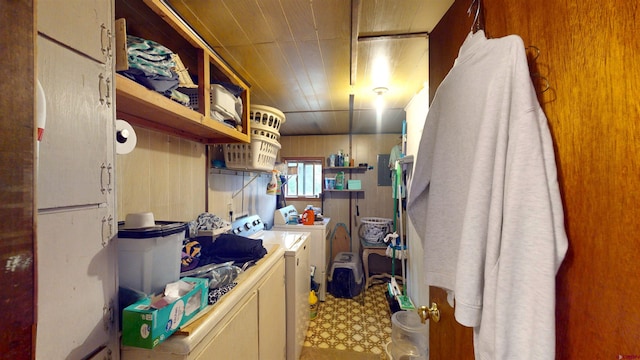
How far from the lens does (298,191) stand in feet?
12.5

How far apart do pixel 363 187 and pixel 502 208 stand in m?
3.10

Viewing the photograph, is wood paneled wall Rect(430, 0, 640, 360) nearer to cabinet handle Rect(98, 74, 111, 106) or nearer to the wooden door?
the wooden door

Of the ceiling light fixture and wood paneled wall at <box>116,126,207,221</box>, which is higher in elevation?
the ceiling light fixture

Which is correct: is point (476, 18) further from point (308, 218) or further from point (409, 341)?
point (308, 218)

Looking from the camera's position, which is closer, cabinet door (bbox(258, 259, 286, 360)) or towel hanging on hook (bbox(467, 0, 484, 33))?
towel hanging on hook (bbox(467, 0, 484, 33))

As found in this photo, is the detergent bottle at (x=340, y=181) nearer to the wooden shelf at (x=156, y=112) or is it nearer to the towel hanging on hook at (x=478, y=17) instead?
A: the wooden shelf at (x=156, y=112)

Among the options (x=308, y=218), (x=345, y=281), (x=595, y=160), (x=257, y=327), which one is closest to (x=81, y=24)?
(x=595, y=160)

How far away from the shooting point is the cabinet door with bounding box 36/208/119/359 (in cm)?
46

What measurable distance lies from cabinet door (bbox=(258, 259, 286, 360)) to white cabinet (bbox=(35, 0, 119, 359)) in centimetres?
67

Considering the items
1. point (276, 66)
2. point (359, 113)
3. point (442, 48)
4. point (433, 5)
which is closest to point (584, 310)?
point (442, 48)

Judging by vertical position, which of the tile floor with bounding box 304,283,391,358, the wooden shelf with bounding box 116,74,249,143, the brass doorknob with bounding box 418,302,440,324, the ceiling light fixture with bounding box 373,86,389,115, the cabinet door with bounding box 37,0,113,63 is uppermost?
the ceiling light fixture with bounding box 373,86,389,115

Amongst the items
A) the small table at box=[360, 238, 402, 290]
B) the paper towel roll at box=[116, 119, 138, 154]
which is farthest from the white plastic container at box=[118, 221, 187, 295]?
the small table at box=[360, 238, 402, 290]

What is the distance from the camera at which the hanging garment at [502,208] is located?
0.44m

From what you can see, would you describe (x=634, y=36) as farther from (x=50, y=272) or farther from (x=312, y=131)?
(x=312, y=131)
